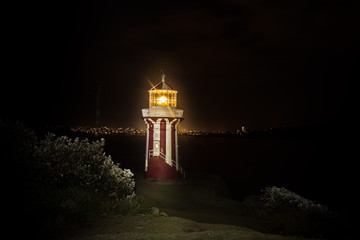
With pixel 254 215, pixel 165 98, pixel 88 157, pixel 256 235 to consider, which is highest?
pixel 165 98

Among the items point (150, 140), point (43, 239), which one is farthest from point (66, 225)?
point (150, 140)

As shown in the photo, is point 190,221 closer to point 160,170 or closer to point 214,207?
point 214,207

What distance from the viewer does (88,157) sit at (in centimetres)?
1897

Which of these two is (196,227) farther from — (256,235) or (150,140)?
(150,140)

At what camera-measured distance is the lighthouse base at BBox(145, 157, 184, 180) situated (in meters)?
33.8

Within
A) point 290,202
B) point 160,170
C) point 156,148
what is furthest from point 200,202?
point 156,148

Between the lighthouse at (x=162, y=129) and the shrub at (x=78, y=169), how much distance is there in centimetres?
1359

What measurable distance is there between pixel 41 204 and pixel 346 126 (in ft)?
557

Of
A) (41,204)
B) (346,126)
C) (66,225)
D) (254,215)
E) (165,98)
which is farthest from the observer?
(346,126)

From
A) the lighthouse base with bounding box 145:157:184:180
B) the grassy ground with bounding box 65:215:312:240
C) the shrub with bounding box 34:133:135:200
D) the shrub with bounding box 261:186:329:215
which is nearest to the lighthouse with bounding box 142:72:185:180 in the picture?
the lighthouse base with bounding box 145:157:184:180

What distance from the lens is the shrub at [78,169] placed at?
1748 centimetres

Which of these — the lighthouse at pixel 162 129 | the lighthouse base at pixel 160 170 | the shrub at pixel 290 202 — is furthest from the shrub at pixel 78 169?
the lighthouse base at pixel 160 170

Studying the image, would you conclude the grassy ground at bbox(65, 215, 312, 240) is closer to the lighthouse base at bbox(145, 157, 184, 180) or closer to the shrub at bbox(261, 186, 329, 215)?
the shrub at bbox(261, 186, 329, 215)

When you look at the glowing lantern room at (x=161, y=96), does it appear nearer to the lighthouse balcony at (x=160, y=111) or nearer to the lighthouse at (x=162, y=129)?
the lighthouse at (x=162, y=129)
